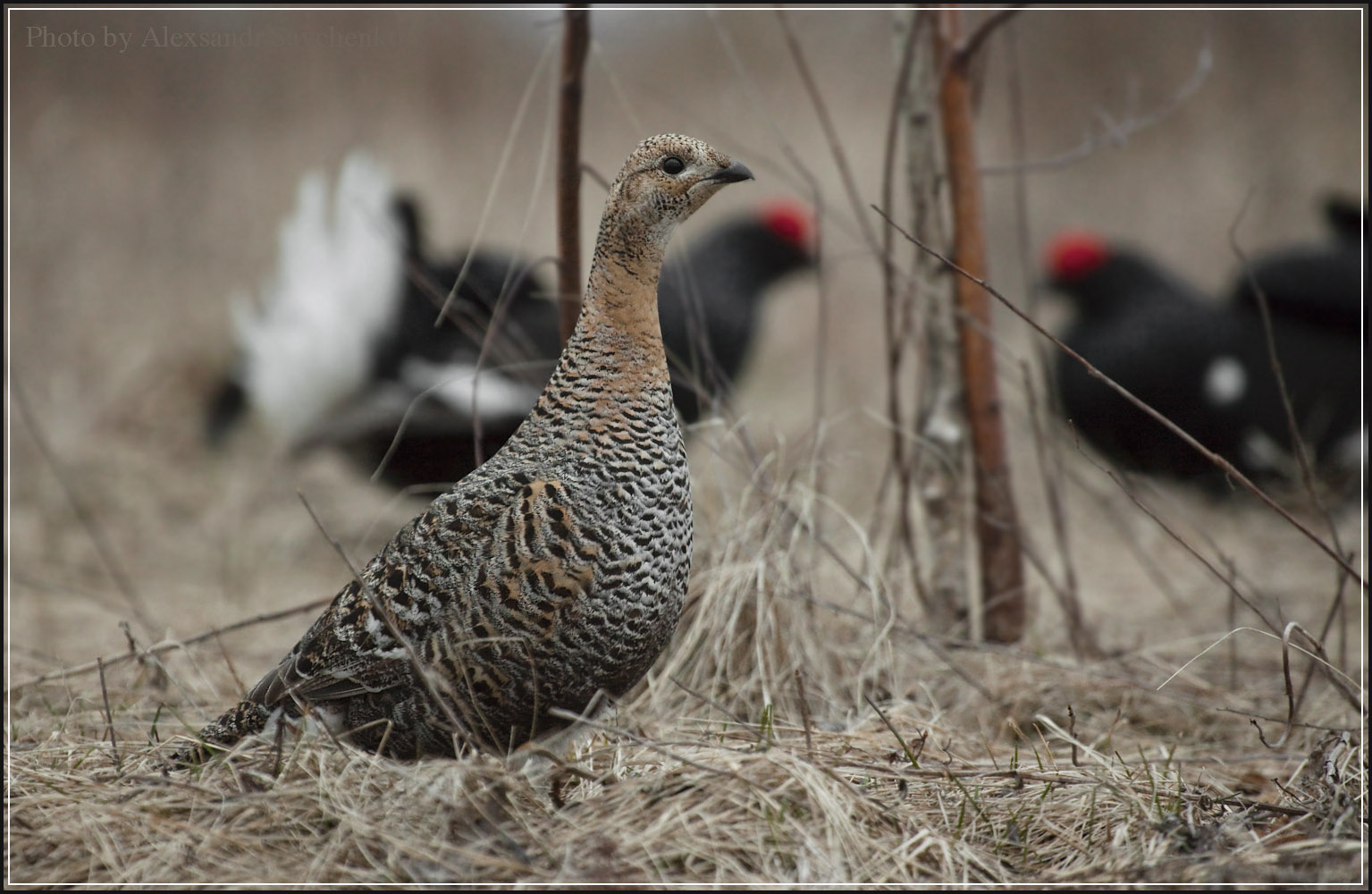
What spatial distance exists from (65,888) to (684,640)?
1791 millimetres

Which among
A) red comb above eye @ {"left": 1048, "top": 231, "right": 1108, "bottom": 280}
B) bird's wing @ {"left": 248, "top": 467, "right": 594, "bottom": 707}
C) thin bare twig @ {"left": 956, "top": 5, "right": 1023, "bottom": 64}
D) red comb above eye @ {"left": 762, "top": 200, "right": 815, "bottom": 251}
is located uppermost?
thin bare twig @ {"left": 956, "top": 5, "right": 1023, "bottom": 64}

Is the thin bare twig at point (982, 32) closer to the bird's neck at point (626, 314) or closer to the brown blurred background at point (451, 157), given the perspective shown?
the bird's neck at point (626, 314)

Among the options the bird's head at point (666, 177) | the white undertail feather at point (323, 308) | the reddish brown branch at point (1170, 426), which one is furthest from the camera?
the white undertail feather at point (323, 308)

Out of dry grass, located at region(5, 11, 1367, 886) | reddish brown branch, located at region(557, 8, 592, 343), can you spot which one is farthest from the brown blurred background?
reddish brown branch, located at region(557, 8, 592, 343)

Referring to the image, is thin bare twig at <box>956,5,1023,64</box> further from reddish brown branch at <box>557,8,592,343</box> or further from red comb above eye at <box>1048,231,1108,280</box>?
red comb above eye at <box>1048,231,1108,280</box>

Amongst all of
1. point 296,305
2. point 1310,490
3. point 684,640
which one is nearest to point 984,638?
point 684,640

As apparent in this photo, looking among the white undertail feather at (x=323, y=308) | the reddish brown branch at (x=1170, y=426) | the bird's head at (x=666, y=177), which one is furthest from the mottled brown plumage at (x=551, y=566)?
the white undertail feather at (x=323, y=308)

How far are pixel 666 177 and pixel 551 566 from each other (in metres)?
0.89

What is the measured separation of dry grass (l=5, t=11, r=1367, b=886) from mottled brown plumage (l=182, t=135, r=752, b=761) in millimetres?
141

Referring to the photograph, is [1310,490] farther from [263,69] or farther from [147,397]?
[263,69]

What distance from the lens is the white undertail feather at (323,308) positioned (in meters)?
6.86

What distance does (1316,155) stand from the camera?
10375 millimetres

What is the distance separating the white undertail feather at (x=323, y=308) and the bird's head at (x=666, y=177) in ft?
14.7

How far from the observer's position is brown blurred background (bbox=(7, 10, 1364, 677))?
8.02 m
